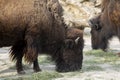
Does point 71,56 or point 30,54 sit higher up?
point 30,54

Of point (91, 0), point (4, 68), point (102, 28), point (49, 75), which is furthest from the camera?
point (91, 0)

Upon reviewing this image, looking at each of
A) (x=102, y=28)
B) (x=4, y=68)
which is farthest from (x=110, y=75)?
(x=102, y=28)

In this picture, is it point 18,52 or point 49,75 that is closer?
point 49,75

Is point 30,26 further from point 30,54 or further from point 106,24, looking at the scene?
point 106,24

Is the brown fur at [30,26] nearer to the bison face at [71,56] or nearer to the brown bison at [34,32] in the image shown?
the brown bison at [34,32]

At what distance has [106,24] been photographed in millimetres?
12367

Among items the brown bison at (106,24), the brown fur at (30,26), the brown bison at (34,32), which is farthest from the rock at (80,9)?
the brown fur at (30,26)

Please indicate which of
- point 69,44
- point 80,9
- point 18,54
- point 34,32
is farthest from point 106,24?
point 80,9

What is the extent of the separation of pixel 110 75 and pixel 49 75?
54.2 inches

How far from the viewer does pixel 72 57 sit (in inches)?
374

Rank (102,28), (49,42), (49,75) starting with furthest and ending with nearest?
1. (102,28)
2. (49,42)
3. (49,75)

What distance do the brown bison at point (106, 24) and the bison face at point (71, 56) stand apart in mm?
2192

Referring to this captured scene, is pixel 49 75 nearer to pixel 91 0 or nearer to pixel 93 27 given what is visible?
pixel 93 27

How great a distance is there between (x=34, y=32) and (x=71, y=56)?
1156mm
